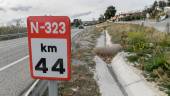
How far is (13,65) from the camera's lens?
14219mm

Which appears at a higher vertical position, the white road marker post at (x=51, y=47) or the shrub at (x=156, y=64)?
the white road marker post at (x=51, y=47)

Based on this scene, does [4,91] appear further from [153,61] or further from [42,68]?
[42,68]

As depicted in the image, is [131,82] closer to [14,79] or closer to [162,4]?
[14,79]

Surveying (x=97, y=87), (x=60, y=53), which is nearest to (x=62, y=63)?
(x=60, y=53)

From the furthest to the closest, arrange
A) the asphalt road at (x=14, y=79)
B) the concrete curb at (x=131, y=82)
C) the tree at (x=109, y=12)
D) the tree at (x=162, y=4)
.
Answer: the tree at (x=109, y=12) < the tree at (x=162, y=4) < the asphalt road at (x=14, y=79) < the concrete curb at (x=131, y=82)

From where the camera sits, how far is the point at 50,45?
364 centimetres

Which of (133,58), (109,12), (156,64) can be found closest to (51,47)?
(156,64)

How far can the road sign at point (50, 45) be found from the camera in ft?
11.6

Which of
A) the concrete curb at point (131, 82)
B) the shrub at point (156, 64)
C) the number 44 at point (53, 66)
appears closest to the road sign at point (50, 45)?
the number 44 at point (53, 66)

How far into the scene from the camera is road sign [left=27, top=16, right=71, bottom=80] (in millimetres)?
3547

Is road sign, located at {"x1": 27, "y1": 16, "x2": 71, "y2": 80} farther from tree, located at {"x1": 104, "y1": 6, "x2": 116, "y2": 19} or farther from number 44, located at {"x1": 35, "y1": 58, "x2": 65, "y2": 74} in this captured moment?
tree, located at {"x1": 104, "y1": 6, "x2": 116, "y2": 19}

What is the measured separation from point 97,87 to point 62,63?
6.25 meters

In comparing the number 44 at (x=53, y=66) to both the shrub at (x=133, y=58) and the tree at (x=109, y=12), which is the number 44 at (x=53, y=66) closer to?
the shrub at (x=133, y=58)

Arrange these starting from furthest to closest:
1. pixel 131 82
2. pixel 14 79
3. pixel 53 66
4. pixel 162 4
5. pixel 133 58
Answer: pixel 162 4 → pixel 133 58 → pixel 14 79 → pixel 131 82 → pixel 53 66
